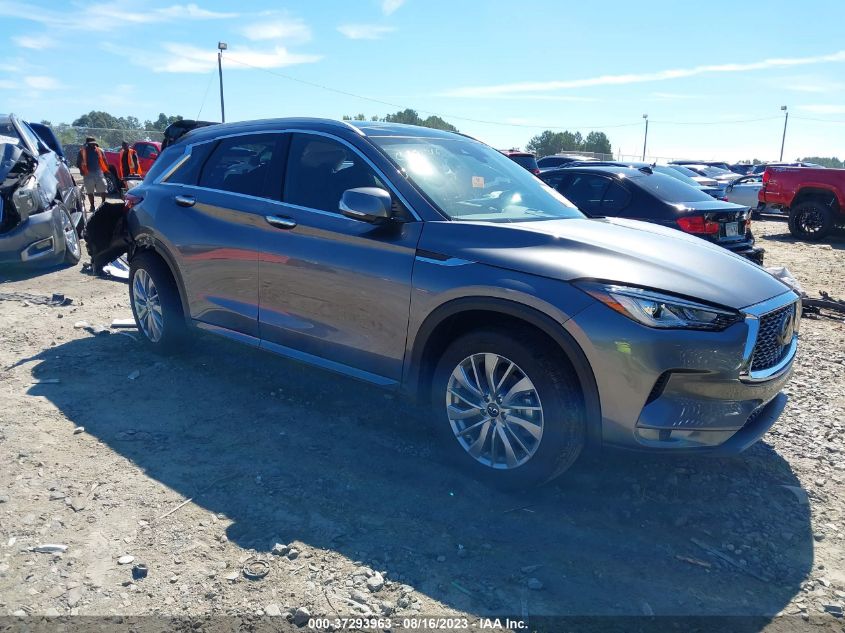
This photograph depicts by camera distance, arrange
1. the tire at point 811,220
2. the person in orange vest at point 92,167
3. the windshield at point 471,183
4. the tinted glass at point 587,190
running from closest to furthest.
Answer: the windshield at point 471,183, the tinted glass at point 587,190, the person in orange vest at point 92,167, the tire at point 811,220

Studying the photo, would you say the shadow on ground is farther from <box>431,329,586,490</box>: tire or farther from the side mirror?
the side mirror

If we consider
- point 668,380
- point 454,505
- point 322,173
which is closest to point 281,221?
point 322,173

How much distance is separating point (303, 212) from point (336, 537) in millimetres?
2037

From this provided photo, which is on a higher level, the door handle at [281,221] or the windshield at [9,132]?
the windshield at [9,132]

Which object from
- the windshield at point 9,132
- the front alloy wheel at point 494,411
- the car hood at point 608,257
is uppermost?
the windshield at point 9,132

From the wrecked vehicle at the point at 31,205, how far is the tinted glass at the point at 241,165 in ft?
15.1

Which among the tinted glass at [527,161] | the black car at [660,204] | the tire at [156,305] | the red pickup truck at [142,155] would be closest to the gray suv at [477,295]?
the tire at [156,305]

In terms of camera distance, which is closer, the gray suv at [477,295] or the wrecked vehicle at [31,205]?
the gray suv at [477,295]

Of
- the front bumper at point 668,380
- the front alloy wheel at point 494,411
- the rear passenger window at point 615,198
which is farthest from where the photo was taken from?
the rear passenger window at point 615,198

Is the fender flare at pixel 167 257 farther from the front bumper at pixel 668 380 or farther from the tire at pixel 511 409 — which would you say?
the front bumper at pixel 668 380

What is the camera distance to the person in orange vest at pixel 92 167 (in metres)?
13.5

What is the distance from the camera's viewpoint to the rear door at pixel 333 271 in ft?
11.9

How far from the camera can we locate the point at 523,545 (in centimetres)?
296

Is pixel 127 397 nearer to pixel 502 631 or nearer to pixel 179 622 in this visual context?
pixel 179 622
